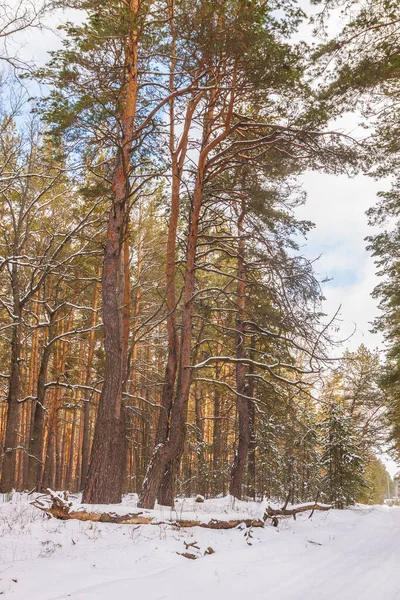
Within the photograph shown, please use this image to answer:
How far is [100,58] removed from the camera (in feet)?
27.4

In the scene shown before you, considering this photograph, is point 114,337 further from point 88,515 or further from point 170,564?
point 170,564

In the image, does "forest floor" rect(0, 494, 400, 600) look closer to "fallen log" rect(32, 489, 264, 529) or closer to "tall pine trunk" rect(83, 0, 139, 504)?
"fallen log" rect(32, 489, 264, 529)

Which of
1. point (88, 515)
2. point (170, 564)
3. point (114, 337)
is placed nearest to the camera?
point (170, 564)

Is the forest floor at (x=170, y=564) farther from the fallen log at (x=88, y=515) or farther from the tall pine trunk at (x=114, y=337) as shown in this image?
the tall pine trunk at (x=114, y=337)

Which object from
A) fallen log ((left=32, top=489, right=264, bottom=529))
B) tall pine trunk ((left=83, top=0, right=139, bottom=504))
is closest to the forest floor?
fallen log ((left=32, top=489, right=264, bottom=529))

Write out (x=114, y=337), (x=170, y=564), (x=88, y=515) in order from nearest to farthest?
(x=170, y=564)
(x=88, y=515)
(x=114, y=337)

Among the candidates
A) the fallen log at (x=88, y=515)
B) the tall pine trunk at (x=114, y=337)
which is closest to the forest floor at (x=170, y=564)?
the fallen log at (x=88, y=515)

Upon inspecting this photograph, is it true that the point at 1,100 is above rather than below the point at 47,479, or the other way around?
above

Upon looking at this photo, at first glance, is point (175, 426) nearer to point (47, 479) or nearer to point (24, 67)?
point (24, 67)

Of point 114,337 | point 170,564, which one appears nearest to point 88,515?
point 170,564

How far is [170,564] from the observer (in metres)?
4.82

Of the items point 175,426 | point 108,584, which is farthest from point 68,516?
point 175,426

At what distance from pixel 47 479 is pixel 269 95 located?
1543 cm

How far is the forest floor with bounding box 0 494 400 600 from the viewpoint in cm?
382
